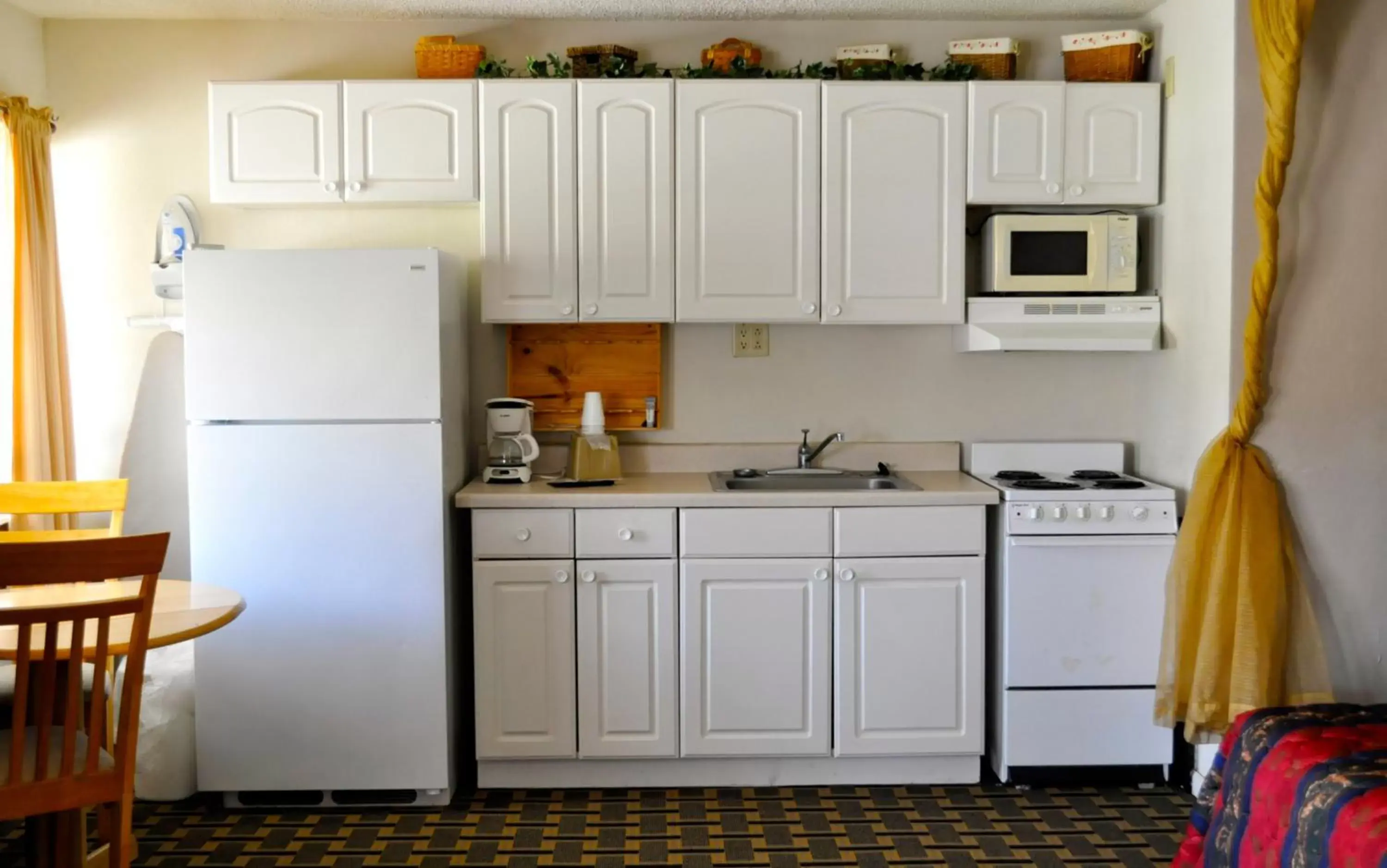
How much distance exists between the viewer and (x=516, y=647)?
3.38 m

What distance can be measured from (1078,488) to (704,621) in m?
1.14

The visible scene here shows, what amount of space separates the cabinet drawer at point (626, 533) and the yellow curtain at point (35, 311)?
1610 millimetres

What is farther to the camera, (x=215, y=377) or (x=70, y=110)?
(x=70, y=110)

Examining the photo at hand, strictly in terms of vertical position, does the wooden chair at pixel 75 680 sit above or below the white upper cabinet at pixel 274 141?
below

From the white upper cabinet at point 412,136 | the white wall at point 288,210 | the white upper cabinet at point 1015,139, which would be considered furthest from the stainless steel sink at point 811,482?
the white upper cabinet at point 412,136

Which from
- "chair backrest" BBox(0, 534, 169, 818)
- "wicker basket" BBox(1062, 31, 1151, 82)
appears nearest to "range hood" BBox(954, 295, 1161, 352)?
"wicker basket" BBox(1062, 31, 1151, 82)

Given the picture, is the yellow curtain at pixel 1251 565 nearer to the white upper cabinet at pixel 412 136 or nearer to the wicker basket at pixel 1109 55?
the wicker basket at pixel 1109 55

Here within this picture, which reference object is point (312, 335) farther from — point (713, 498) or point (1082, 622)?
point (1082, 622)

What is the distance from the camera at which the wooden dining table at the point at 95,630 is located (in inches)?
94.4

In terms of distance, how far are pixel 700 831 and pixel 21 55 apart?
3.07 metres

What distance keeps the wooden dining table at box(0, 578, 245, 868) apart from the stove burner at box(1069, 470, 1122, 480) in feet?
7.93

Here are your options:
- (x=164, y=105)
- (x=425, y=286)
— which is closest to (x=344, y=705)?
(x=425, y=286)

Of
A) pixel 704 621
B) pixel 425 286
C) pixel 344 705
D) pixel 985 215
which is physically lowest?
pixel 344 705

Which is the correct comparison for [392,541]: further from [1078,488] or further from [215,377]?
[1078,488]
